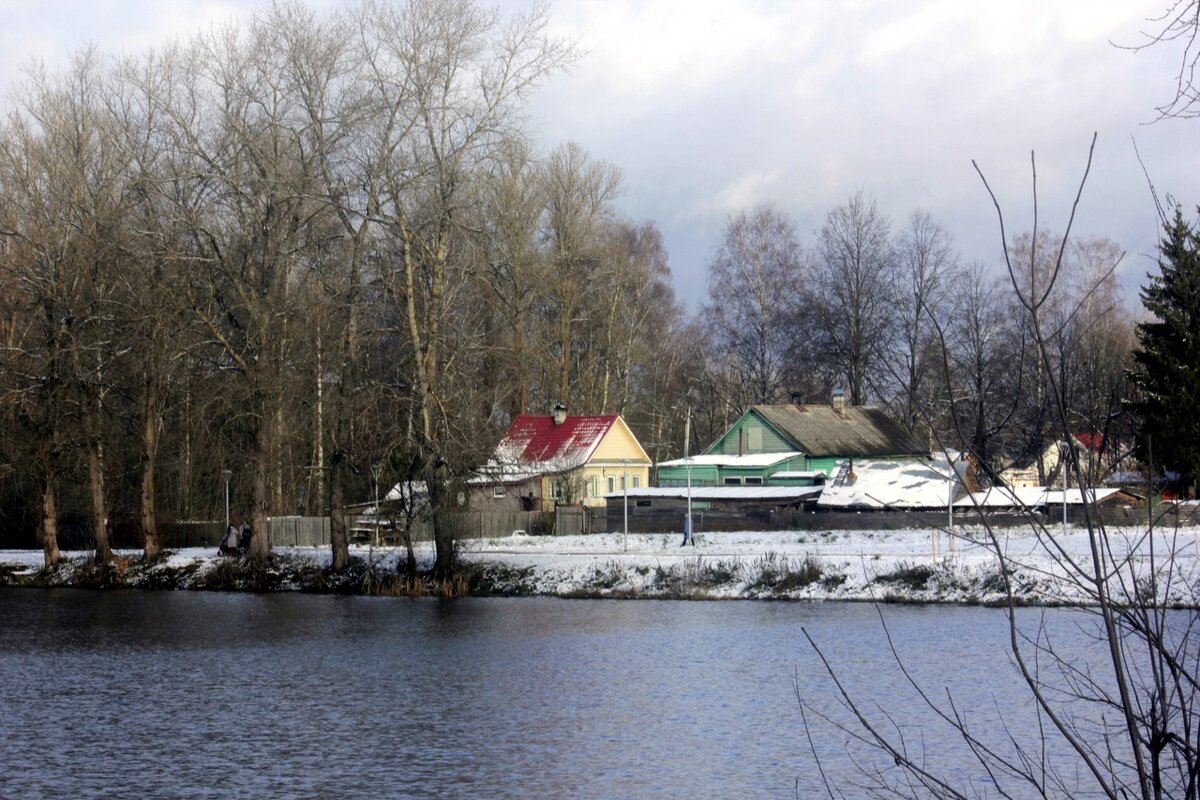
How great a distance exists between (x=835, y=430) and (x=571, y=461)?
15.5 metres

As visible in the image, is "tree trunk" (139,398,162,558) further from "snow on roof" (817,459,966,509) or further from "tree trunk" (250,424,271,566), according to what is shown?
"snow on roof" (817,459,966,509)

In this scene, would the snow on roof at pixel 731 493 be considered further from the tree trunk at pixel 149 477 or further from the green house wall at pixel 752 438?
the tree trunk at pixel 149 477

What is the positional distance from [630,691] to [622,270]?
49.4m

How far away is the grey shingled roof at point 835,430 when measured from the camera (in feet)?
220

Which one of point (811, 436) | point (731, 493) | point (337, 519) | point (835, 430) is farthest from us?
point (835, 430)

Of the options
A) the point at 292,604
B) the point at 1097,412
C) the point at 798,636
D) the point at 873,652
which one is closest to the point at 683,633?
the point at 798,636

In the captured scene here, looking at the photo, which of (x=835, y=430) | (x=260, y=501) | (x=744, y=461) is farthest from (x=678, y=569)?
(x=835, y=430)

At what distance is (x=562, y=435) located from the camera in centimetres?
6391

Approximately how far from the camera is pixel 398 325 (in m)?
37.7

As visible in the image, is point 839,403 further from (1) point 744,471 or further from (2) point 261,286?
(2) point 261,286

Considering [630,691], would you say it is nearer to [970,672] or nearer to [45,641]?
[970,672]

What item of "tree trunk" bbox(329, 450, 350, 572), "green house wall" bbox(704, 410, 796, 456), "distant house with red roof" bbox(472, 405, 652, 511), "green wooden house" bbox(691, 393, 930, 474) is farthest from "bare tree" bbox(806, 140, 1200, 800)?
"green house wall" bbox(704, 410, 796, 456)

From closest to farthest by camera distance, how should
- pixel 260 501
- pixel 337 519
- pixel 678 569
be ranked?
pixel 678 569 → pixel 337 519 → pixel 260 501

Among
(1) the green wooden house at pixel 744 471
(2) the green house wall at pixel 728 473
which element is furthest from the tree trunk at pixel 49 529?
(2) the green house wall at pixel 728 473
